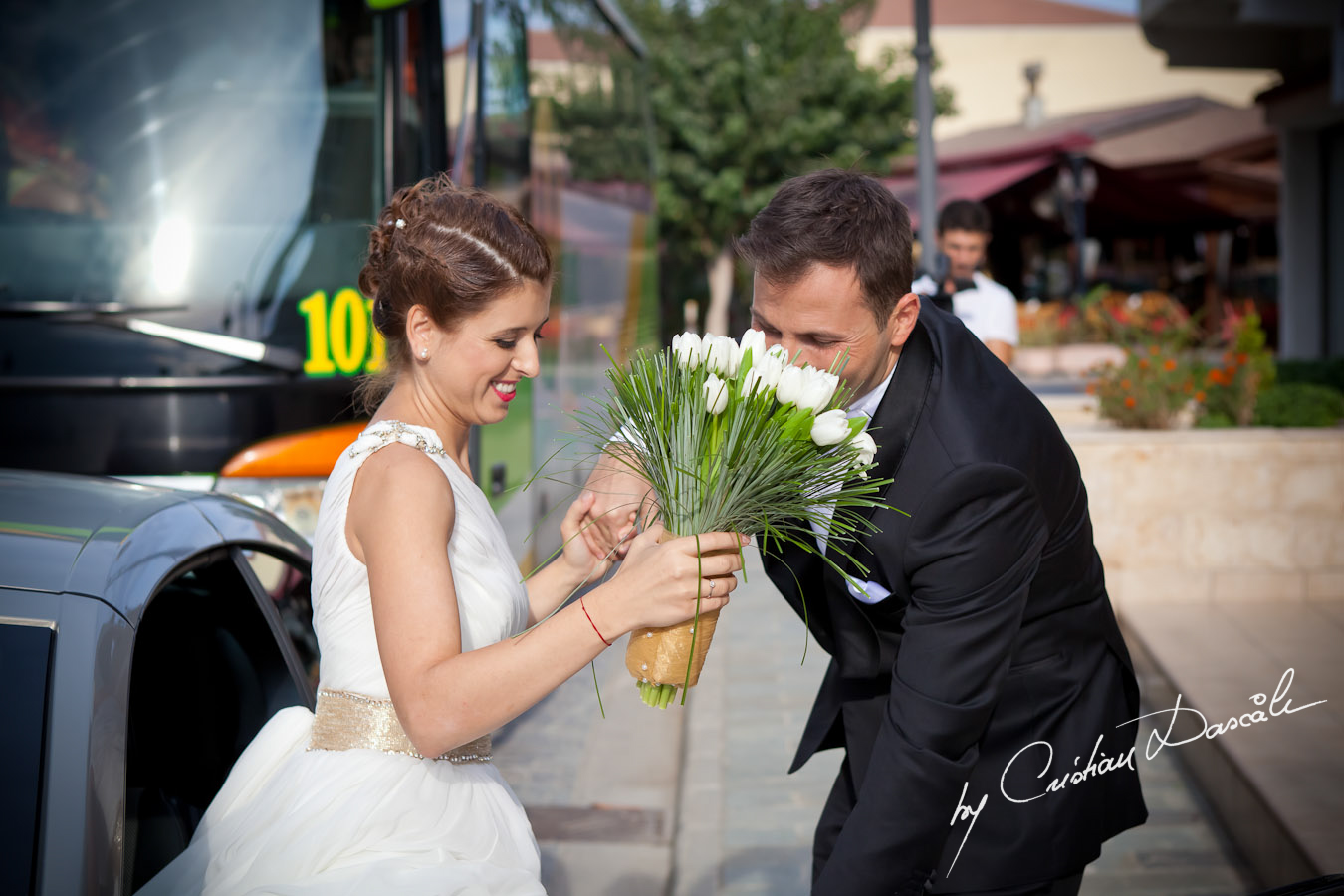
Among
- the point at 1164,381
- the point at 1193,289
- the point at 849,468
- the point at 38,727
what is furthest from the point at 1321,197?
the point at 1193,289

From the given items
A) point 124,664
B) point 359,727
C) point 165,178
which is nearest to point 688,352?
point 359,727

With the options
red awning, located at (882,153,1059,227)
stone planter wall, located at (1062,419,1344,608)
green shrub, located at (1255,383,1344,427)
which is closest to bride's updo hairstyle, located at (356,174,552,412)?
stone planter wall, located at (1062,419,1344,608)

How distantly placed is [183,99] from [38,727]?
12.9 ft

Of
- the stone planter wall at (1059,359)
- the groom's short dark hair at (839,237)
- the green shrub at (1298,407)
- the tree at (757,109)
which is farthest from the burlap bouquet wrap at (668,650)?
the tree at (757,109)

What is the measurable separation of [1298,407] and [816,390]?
6339 mm

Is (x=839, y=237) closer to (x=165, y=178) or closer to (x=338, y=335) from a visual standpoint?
(x=338, y=335)

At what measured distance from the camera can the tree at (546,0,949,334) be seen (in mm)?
23750

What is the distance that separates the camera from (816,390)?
1988 millimetres

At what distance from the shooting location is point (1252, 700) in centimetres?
508

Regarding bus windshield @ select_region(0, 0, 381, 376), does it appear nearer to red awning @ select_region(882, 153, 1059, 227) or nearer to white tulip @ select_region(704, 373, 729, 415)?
white tulip @ select_region(704, 373, 729, 415)

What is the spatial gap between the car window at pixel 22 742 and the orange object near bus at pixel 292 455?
3191mm

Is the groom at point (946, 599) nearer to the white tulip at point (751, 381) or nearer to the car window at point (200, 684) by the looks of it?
the white tulip at point (751, 381)

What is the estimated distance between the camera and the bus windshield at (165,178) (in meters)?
5.13

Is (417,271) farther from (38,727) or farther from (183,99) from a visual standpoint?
(183,99)
